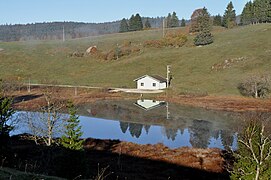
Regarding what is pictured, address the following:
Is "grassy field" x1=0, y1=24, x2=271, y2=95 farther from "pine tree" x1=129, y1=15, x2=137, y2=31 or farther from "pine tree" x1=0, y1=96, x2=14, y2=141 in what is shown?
"pine tree" x1=0, y1=96, x2=14, y2=141

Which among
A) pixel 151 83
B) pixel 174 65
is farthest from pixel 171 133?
pixel 174 65

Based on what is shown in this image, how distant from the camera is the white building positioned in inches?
2857

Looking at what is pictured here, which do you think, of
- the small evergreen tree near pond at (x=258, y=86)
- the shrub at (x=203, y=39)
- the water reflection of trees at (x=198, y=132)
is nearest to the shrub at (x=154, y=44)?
the shrub at (x=203, y=39)

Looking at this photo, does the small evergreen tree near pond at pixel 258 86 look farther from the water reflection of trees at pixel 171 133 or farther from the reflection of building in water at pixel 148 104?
the water reflection of trees at pixel 171 133

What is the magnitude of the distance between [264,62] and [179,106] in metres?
30.5

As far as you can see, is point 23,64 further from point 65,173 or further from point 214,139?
point 65,173

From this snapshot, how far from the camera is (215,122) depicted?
4738 centimetres

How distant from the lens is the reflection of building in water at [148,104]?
59031mm

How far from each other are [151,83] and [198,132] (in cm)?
3137

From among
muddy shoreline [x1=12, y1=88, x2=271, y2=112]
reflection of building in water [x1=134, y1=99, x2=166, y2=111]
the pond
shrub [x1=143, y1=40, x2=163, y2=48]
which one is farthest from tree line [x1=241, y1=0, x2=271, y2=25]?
the pond

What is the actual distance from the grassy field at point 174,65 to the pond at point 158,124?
14169 millimetres

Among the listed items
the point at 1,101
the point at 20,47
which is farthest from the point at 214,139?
the point at 20,47

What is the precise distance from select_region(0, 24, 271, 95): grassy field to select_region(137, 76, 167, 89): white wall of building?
2607 millimetres

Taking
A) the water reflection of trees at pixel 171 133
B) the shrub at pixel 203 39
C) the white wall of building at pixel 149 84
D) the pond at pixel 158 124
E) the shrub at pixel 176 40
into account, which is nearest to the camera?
the pond at pixel 158 124
